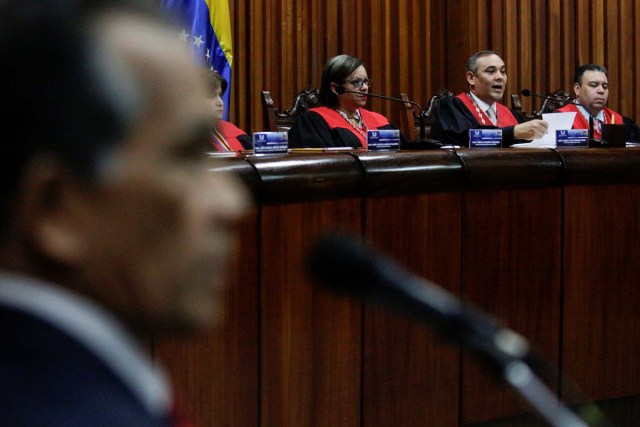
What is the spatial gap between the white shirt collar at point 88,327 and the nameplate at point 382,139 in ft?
9.69

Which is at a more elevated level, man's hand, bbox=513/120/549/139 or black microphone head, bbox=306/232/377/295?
man's hand, bbox=513/120/549/139

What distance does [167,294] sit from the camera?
1.77 ft

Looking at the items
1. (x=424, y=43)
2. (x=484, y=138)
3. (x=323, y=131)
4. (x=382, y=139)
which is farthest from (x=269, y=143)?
(x=424, y=43)

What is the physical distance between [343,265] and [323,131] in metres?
4.45

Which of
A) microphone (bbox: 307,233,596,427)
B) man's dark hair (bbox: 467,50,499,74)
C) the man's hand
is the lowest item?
microphone (bbox: 307,233,596,427)

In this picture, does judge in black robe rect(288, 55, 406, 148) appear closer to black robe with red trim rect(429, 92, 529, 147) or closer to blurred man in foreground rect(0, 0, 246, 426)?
black robe with red trim rect(429, 92, 529, 147)

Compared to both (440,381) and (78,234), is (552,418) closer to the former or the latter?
(78,234)

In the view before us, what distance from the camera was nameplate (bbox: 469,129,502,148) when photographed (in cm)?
360

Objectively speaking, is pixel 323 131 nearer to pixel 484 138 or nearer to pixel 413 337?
pixel 484 138

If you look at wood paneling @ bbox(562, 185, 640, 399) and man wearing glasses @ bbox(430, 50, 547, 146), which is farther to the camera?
man wearing glasses @ bbox(430, 50, 547, 146)

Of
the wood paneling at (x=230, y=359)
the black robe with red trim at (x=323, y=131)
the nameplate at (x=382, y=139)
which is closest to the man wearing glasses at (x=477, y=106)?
the black robe with red trim at (x=323, y=131)

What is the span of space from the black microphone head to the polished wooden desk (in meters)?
1.41

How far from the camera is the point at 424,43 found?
23.7ft

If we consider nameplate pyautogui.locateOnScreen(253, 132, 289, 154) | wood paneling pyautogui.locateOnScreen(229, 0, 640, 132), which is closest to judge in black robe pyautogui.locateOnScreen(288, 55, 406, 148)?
wood paneling pyautogui.locateOnScreen(229, 0, 640, 132)
